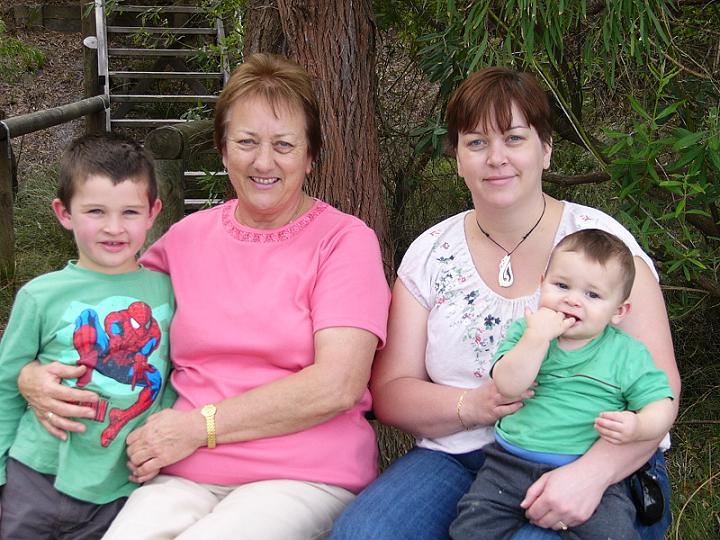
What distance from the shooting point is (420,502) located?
7.64ft

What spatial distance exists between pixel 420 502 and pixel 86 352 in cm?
95

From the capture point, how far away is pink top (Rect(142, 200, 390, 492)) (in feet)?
7.77

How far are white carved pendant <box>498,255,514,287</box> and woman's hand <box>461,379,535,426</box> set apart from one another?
284 mm

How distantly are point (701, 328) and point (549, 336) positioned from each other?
96.1 inches

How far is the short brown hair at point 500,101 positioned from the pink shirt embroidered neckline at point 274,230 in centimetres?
48

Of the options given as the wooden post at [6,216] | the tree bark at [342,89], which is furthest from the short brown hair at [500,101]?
the wooden post at [6,216]

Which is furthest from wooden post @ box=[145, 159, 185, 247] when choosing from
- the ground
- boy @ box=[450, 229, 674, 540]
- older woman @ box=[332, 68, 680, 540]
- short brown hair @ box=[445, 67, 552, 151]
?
the ground

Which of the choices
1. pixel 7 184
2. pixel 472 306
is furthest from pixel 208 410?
pixel 7 184

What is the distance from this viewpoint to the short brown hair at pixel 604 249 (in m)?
2.12

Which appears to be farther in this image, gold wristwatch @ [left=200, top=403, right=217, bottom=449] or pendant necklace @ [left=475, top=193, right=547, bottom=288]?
pendant necklace @ [left=475, top=193, right=547, bottom=288]

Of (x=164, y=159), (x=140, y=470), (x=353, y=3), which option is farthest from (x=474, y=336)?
(x=164, y=159)

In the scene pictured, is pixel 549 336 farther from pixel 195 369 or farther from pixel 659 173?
pixel 659 173

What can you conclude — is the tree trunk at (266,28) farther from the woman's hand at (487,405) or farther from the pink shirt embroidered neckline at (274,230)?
the woman's hand at (487,405)

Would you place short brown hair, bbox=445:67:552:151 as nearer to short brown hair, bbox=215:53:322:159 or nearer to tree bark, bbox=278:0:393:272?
short brown hair, bbox=215:53:322:159
